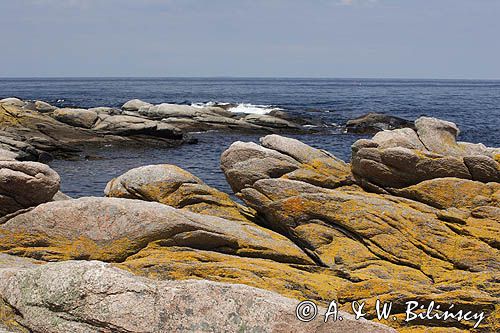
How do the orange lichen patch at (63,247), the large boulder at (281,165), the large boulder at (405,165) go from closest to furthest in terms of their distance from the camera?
1. the orange lichen patch at (63,247)
2. the large boulder at (405,165)
3. the large boulder at (281,165)

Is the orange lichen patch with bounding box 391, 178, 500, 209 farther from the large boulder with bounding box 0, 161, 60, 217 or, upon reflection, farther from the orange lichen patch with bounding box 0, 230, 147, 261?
the large boulder with bounding box 0, 161, 60, 217

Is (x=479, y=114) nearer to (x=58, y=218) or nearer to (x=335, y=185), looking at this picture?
(x=335, y=185)

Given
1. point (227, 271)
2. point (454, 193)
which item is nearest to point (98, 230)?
point (227, 271)

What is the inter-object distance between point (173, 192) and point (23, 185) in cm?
473

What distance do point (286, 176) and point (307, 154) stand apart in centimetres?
181

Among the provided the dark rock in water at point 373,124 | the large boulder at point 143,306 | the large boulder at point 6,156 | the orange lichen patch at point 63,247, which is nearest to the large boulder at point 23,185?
the large boulder at point 6,156

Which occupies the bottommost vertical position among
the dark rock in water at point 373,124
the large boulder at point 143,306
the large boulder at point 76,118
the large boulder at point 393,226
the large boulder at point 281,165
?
the dark rock in water at point 373,124

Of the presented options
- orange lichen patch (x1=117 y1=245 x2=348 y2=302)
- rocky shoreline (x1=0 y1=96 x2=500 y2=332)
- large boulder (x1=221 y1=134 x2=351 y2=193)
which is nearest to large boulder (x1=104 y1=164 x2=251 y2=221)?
rocky shoreline (x1=0 y1=96 x2=500 y2=332)

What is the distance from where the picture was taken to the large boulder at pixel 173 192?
737 inches

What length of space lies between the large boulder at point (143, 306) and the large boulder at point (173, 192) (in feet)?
35.0

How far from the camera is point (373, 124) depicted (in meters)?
68.0

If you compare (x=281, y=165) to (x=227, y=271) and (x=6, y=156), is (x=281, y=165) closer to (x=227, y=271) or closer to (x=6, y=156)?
(x=227, y=271)

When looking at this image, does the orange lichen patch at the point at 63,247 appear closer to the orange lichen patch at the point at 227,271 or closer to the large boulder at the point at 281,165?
the orange lichen patch at the point at 227,271

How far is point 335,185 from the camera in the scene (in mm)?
20766
